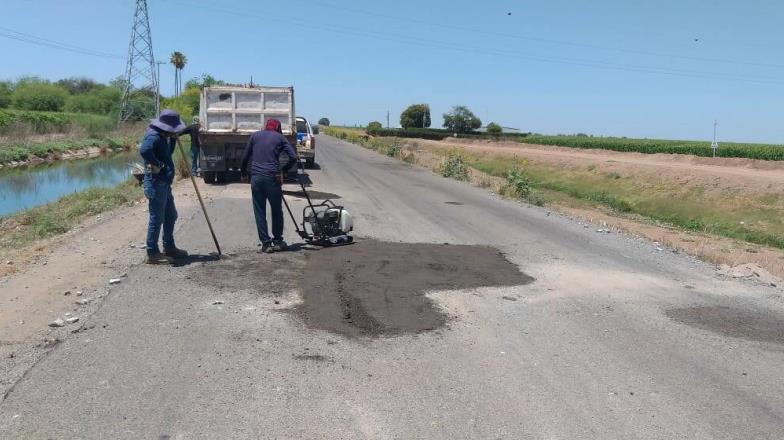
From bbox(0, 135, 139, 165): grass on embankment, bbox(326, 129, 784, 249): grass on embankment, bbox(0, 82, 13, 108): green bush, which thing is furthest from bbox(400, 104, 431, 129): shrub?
bbox(326, 129, 784, 249): grass on embankment

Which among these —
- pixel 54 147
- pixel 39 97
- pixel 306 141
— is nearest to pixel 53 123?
pixel 54 147

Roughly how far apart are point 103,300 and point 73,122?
5776 cm

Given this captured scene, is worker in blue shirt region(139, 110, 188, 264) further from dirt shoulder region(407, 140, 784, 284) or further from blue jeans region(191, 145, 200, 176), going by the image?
blue jeans region(191, 145, 200, 176)

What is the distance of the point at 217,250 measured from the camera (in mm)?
9102

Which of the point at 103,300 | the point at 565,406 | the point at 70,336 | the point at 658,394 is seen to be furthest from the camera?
the point at 103,300

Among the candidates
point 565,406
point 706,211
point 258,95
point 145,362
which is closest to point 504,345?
point 565,406

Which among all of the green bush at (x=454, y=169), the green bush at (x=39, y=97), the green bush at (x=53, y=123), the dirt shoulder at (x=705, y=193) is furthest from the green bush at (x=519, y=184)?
the green bush at (x=39, y=97)

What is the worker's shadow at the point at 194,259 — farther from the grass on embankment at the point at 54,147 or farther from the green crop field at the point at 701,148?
the green crop field at the point at 701,148

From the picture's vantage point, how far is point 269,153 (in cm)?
912

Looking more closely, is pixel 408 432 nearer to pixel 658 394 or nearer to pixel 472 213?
pixel 658 394

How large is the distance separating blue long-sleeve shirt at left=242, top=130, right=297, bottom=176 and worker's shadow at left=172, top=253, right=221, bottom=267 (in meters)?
1.34

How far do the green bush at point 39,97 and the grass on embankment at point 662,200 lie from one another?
74.4 meters

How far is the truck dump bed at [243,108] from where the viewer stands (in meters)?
18.9

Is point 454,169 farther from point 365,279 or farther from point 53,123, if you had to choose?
point 53,123
